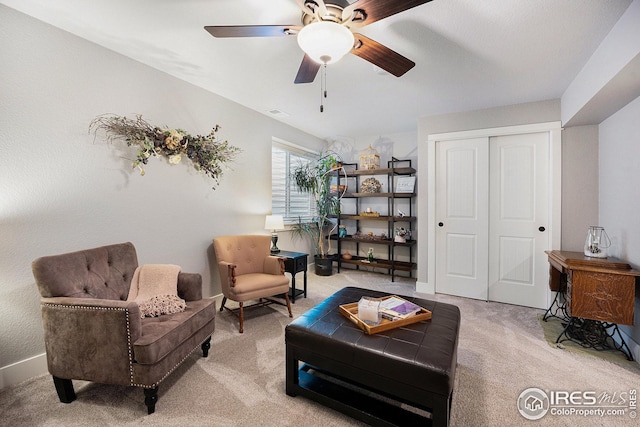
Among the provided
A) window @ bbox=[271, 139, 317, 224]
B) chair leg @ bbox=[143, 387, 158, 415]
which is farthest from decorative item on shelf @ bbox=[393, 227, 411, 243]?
chair leg @ bbox=[143, 387, 158, 415]

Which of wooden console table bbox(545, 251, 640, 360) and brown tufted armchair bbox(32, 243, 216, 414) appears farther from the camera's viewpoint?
wooden console table bbox(545, 251, 640, 360)

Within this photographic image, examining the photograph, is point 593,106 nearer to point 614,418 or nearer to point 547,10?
point 547,10

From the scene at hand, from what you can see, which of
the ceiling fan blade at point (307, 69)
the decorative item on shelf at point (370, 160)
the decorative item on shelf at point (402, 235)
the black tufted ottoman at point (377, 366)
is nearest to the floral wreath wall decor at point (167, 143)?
the ceiling fan blade at point (307, 69)

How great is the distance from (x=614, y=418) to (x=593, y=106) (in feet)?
7.89

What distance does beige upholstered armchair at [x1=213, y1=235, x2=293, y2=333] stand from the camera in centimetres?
263

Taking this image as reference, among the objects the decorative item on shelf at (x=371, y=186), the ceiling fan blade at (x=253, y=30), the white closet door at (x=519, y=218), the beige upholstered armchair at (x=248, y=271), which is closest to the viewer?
the ceiling fan blade at (x=253, y=30)

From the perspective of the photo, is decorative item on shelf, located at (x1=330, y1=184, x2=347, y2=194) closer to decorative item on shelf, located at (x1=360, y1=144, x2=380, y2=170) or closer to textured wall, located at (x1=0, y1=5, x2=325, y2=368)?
decorative item on shelf, located at (x1=360, y1=144, x2=380, y2=170)

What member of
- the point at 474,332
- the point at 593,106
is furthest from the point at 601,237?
the point at 474,332

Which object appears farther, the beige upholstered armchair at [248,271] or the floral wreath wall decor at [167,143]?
the beige upholstered armchair at [248,271]

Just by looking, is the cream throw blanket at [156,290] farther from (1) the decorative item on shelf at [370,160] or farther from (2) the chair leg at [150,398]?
(1) the decorative item on shelf at [370,160]

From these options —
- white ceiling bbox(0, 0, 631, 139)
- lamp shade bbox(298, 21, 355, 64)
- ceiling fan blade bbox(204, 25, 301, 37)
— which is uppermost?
white ceiling bbox(0, 0, 631, 139)

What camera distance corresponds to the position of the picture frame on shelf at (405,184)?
4.35m

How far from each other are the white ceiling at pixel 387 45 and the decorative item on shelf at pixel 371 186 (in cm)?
160

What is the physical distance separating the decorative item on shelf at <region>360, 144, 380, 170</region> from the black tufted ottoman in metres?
3.07
